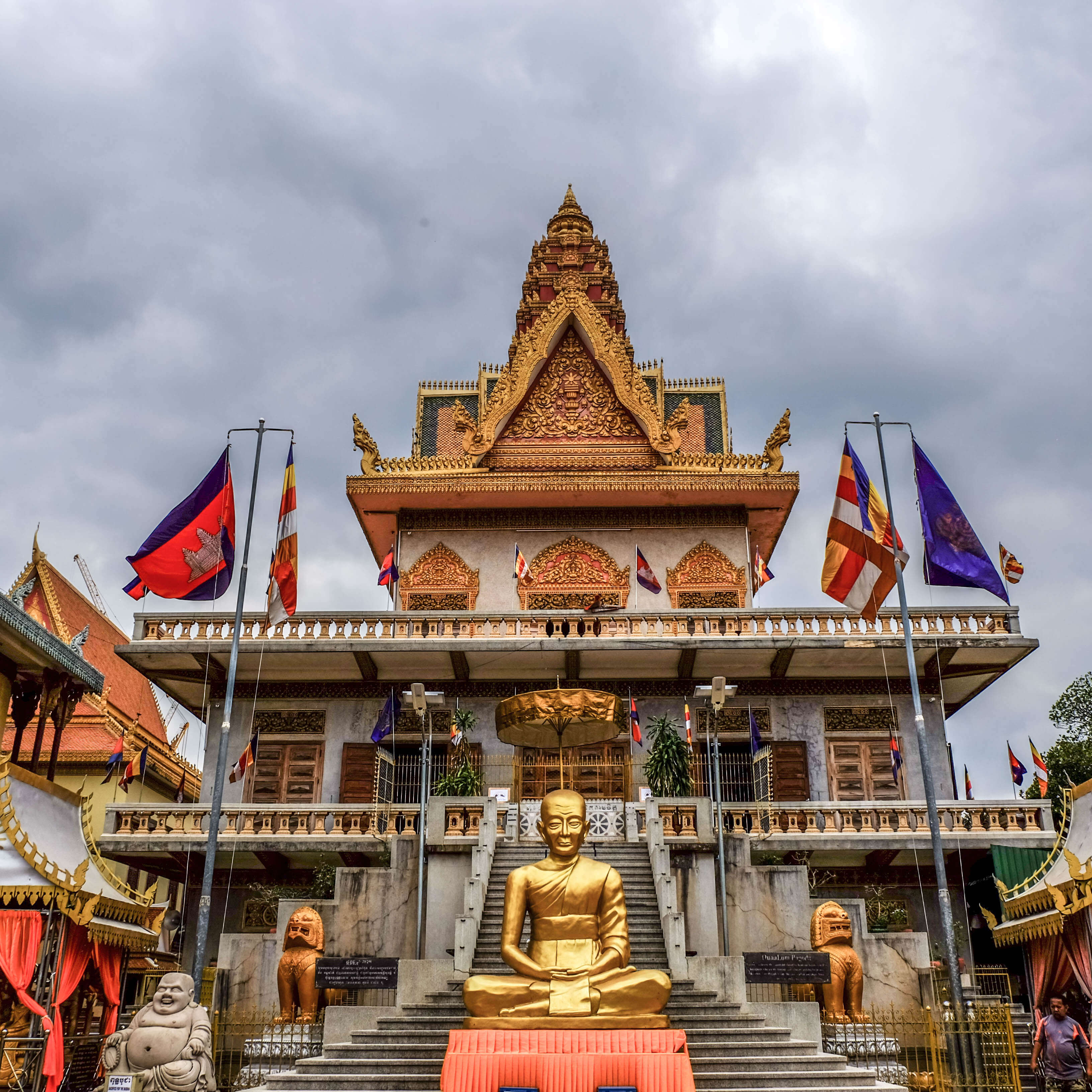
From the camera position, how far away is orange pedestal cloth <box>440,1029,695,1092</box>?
820cm

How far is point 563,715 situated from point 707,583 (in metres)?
7.84

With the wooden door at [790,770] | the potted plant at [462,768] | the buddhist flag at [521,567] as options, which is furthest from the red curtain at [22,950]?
the wooden door at [790,770]

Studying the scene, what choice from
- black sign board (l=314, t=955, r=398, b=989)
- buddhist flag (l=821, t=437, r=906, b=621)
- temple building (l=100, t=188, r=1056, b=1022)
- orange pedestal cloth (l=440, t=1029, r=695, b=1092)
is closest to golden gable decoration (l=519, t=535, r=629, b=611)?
temple building (l=100, t=188, r=1056, b=1022)

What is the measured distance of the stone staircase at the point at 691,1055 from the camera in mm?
10125

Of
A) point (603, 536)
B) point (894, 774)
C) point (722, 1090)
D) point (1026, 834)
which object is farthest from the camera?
point (603, 536)

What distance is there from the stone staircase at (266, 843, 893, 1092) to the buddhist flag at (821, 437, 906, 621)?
5.61 m

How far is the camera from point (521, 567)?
835 inches

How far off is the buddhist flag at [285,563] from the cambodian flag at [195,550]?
63 centimetres

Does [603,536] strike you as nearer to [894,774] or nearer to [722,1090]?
[894,774]

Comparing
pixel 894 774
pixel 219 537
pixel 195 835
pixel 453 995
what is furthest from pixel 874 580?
pixel 195 835

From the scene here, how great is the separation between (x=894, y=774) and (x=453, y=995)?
10517mm

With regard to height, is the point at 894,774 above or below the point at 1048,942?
above

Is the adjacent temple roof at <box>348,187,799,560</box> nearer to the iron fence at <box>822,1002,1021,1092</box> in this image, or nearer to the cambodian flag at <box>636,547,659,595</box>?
the cambodian flag at <box>636,547,659,595</box>

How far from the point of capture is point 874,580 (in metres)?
14.8
